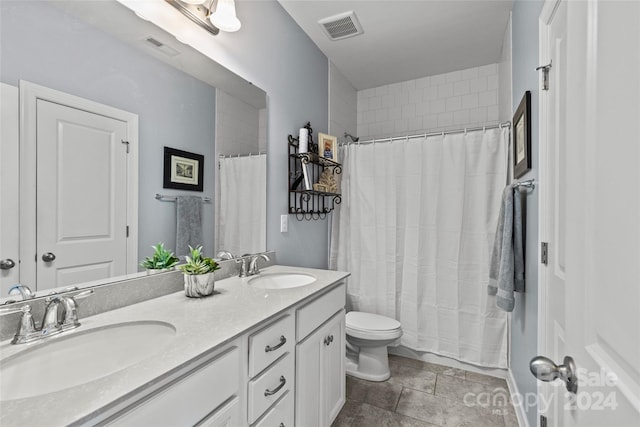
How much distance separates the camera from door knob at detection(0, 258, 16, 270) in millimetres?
841

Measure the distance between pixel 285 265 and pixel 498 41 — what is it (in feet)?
8.07

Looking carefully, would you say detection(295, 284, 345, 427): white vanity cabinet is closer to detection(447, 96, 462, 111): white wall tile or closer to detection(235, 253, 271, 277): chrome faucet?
detection(235, 253, 271, 277): chrome faucet

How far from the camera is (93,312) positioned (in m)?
1.03

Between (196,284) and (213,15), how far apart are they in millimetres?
1279

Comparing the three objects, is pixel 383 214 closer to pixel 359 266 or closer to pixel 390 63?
pixel 359 266

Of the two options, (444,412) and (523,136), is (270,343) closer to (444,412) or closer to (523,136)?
(444,412)

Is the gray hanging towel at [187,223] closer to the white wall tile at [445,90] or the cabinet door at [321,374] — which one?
the cabinet door at [321,374]

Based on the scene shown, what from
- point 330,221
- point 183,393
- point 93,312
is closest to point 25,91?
point 93,312

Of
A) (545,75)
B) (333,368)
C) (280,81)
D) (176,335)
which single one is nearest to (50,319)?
(176,335)

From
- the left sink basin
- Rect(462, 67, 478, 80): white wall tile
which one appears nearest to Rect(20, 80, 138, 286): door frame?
the left sink basin

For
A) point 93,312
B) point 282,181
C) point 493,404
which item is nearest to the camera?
point 93,312

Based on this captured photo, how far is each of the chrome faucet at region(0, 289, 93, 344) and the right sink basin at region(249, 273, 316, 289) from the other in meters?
0.86

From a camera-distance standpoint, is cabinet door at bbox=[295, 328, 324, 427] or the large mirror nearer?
the large mirror

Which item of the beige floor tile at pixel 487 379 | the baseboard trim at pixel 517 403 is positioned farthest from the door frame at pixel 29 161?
the beige floor tile at pixel 487 379
